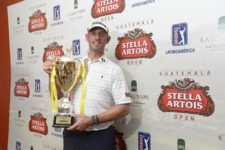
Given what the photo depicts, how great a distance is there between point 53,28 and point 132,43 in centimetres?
83

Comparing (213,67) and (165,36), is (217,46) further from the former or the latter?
(165,36)

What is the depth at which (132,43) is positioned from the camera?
1759 mm

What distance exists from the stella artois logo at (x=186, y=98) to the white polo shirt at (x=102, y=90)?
0.69 feet

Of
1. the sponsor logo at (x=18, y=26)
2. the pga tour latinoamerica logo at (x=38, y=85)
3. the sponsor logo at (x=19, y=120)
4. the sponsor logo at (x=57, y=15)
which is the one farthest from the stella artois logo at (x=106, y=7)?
the sponsor logo at (x=19, y=120)

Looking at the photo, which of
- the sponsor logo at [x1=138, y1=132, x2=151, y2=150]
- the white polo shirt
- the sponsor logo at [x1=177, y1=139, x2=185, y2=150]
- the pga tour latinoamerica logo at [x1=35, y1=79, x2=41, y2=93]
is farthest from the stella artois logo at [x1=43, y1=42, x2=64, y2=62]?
the sponsor logo at [x1=177, y1=139, x2=185, y2=150]

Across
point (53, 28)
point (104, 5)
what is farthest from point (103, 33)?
point (53, 28)

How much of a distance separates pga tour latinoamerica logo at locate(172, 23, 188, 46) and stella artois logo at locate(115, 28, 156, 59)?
5.6 inches

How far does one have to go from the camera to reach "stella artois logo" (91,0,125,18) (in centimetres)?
183

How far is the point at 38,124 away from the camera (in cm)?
248

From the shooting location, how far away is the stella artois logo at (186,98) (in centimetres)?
145

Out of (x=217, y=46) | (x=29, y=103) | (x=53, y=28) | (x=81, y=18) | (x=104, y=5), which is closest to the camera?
(x=217, y=46)

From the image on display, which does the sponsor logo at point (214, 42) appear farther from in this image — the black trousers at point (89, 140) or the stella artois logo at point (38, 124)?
the stella artois logo at point (38, 124)

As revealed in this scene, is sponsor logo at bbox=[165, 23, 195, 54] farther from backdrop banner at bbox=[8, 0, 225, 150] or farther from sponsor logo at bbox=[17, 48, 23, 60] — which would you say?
sponsor logo at bbox=[17, 48, 23, 60]

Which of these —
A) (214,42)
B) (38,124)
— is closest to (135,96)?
(214,42)
